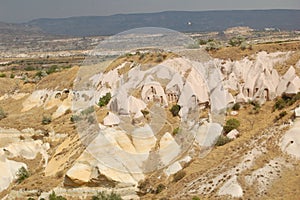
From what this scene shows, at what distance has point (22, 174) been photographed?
118 feet

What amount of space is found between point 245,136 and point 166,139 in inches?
184

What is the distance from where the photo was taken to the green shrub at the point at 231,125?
33.7m

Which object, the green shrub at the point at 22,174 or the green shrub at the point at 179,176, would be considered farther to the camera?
the green shrub at the point at 22,174

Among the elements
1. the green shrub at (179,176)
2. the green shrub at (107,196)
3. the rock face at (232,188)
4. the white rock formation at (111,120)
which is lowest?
Answer: the green shrub at (107,196)

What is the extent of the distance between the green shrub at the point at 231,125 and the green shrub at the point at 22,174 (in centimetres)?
1402

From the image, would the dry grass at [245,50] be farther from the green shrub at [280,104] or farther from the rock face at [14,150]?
the rock face at [14,150]

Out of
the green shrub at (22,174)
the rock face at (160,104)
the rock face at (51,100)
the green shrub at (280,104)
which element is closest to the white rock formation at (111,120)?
the rock face at (160,104)

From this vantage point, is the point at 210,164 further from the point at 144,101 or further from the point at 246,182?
the point at 144,101

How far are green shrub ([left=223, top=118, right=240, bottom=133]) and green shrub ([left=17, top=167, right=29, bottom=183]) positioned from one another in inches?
552

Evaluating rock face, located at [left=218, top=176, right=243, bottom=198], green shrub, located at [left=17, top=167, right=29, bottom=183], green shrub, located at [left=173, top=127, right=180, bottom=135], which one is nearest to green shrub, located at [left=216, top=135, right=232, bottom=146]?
green shrub, located at [left=173, top=127, right=180, bottom=135]

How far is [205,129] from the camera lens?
33.0 meters

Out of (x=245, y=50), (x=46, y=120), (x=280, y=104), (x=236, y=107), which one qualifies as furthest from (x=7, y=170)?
(x=245, y=50)

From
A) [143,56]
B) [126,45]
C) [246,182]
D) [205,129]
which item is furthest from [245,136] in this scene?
[126,45]

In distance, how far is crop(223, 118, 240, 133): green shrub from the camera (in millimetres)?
33656
